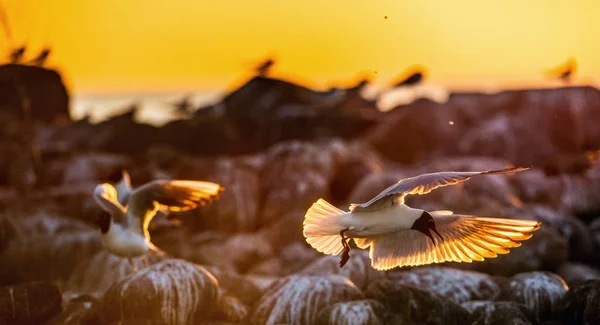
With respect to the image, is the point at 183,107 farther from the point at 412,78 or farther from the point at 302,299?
the point at 302,299

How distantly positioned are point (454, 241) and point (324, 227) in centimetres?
115

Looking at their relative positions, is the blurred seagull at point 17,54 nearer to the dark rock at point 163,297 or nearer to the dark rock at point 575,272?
the dark rock at point 163,297

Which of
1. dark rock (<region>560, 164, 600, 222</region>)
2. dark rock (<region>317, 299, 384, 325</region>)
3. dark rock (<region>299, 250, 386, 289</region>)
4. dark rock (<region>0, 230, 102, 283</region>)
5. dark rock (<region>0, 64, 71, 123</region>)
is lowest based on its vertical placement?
dark rock (<region>0, 230, 102, 283</region>)

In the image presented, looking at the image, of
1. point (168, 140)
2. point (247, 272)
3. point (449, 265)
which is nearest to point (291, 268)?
point (247, 272)

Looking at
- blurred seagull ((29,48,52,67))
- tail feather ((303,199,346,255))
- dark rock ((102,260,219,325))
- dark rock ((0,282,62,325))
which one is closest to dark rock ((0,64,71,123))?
blurred seagull ((29,48,52,67))

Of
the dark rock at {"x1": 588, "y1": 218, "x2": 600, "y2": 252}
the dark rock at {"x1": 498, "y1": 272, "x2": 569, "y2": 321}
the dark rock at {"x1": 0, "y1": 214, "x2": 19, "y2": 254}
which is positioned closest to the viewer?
the dark rock at {"x1": 498, "y1": 272, "x2": 569, "y2": 321}

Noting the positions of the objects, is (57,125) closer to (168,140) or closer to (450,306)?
(168,140)

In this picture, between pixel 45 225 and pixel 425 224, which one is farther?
pixel 45 225

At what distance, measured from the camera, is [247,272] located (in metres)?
13.7

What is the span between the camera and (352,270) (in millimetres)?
11133

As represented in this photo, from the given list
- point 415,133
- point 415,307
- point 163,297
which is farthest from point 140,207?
point 415,133

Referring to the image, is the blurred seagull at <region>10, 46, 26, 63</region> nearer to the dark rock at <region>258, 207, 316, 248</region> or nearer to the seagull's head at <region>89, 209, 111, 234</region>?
the dark rock at <region>258, 207, 316, 248</region>

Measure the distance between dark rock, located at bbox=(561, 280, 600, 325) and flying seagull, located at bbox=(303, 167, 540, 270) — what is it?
172 centimetres

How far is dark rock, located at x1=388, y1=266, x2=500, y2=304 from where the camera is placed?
10.7 meters
